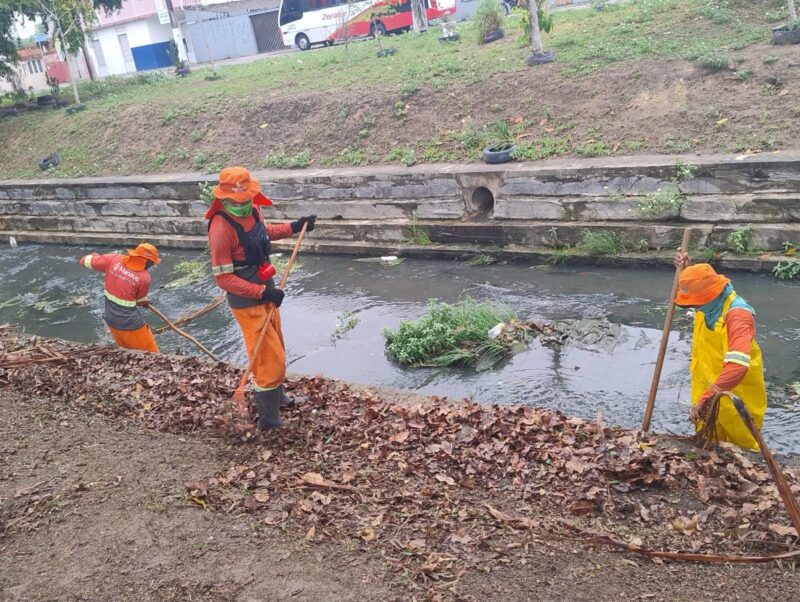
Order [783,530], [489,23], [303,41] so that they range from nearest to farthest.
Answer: [783,530] < [489,23] < [303,41]

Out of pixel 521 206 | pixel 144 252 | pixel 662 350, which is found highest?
pixel 144 252

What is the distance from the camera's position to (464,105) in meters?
12.9

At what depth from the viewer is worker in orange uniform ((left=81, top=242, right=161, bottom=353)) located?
7.50m

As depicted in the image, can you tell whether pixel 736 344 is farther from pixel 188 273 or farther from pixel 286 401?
pixel 188 273

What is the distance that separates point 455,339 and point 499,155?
4.36 metres

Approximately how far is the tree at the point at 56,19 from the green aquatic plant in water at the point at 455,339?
16777mm

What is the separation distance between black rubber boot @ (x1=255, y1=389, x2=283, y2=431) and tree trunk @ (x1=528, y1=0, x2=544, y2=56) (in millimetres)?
9935

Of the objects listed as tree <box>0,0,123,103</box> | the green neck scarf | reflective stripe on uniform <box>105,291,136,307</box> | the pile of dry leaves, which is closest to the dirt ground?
the pile of dry leaves

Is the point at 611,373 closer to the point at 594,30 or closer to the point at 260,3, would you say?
the point at 594,30

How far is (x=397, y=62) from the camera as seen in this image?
16.2m

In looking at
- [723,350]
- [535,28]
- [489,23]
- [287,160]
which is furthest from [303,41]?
[723,350]

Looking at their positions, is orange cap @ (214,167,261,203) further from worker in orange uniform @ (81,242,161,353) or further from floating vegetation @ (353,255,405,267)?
floating vegetation @ (353,255,405,267)

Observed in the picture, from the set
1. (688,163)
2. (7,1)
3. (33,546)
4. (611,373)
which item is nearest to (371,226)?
(688,163)

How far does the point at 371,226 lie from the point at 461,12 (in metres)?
20.8
